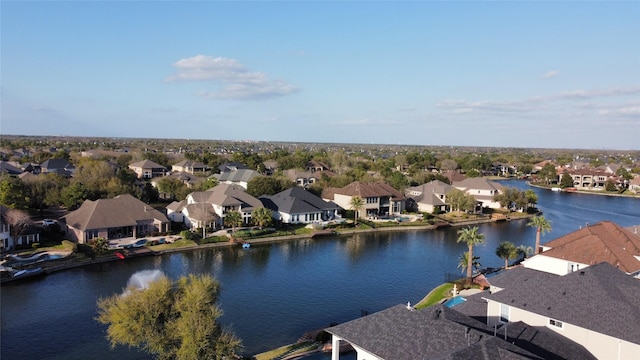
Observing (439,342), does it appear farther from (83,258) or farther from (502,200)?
(502,200)

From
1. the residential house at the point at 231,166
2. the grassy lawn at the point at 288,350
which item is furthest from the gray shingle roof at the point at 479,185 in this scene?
the grassy lawn at the point at 288,350

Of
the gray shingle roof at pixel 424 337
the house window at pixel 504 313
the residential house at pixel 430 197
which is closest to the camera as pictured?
the gray shingle roof at pixel 424 337

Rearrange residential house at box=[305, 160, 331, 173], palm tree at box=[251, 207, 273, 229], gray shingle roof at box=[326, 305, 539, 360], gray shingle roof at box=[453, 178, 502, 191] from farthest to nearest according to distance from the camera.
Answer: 1. residential house at box=[305, 160, 331, 173]
2. gray shingle roof at box=[453, 178, 502, 191]
3. palm tree at box=[251, 207, 273, 229]
4. gray shingle roof at box=[326, 305, 539, 360]

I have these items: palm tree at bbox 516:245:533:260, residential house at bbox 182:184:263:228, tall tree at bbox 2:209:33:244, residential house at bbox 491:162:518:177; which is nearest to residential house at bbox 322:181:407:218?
residential house at bbox 182:184:263:228

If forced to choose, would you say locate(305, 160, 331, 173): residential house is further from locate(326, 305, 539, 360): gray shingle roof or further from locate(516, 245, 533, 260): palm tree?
locate(326, 305, 539, 360): gray shingle roof

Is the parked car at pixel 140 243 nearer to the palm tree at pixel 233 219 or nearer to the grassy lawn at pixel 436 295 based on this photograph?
the palm tree at pixel 233 219

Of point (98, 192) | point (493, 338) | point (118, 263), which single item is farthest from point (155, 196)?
point (493, 338)

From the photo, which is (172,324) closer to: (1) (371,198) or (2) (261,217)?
(2) (261,217)
